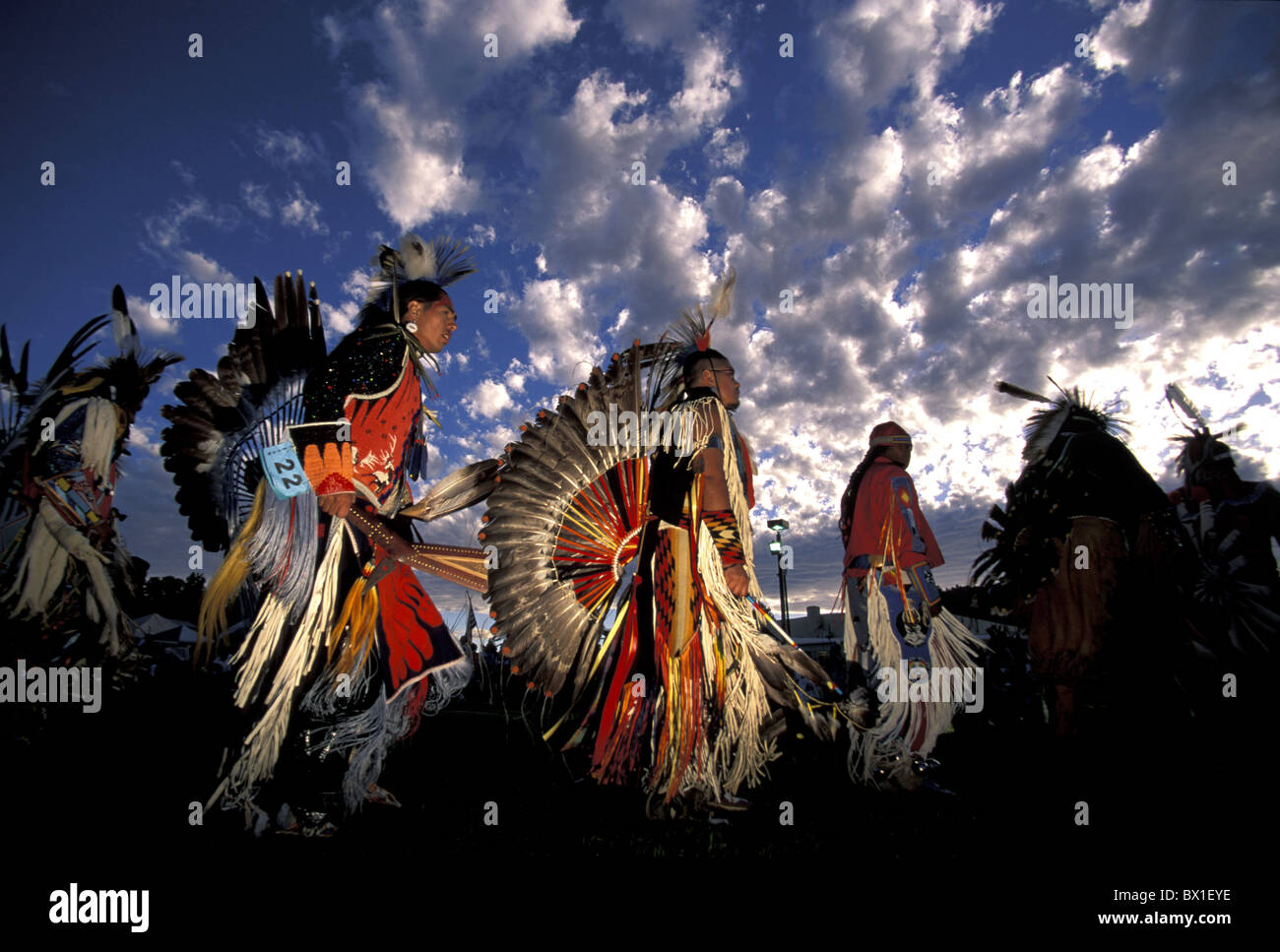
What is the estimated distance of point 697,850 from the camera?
2.42 metres

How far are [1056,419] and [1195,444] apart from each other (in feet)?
3.74

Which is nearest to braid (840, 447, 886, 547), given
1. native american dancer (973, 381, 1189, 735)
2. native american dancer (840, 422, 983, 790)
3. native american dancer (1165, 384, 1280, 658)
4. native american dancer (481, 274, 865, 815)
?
native american dancer (840, 422, 983, 790)

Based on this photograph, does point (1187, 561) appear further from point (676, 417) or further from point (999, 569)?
point (676, 417)

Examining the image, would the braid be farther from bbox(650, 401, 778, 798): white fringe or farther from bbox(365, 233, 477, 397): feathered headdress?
bbox(365, 233, 477, 397): feathered headdress

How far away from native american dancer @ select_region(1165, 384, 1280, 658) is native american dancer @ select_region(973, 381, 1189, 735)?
0.19 m

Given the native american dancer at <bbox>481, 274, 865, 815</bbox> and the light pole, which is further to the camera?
the light pole

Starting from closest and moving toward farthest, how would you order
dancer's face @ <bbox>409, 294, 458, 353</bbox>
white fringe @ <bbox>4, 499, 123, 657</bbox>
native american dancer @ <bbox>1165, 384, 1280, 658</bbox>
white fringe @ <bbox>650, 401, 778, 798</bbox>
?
1. white fringe @ <bbox>650, 401, 778, 798</bbox>
2. dancer's face @ <bbox>409, 294, 458, 353</bbox>
3. native american dancer @ <bbox>1165, 384, 1280, 658</bbox>
4. white fringe @ <bbox>4, 499, 123, 657</bbox>

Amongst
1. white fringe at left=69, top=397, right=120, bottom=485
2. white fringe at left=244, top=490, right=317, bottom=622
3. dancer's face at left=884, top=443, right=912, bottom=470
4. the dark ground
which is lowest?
the dark ground

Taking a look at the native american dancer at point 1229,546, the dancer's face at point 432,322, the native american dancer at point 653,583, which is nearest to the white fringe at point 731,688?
the native american dancer at point 653,583

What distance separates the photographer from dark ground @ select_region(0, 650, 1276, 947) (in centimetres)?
177

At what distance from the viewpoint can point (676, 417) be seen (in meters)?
3.25

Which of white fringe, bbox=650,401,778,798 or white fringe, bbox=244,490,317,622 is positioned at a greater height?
white fringe, bbox=244,490,317,622
